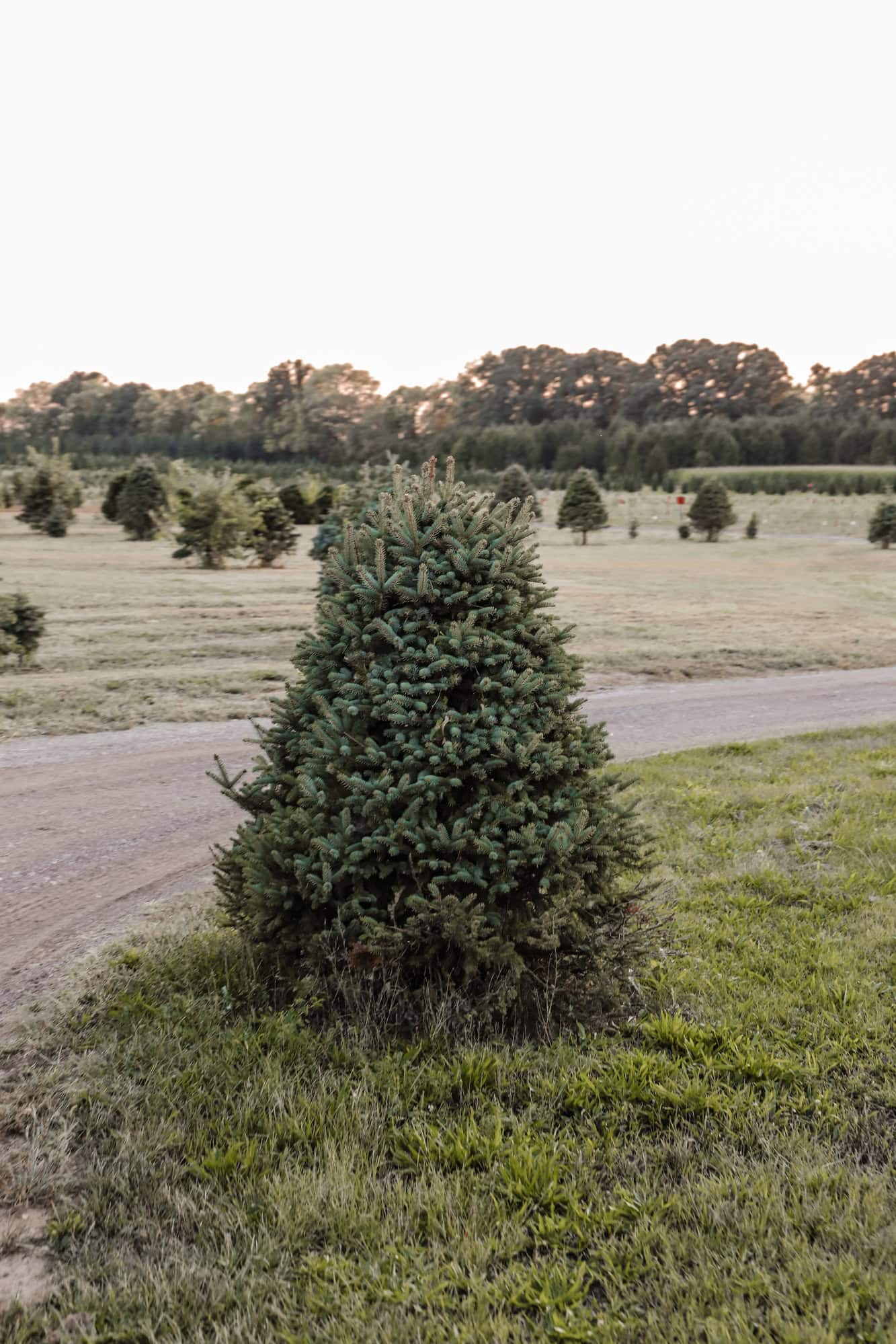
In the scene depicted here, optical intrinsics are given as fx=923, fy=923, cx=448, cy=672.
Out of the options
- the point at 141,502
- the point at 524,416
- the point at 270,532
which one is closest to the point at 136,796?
the point at 270,532

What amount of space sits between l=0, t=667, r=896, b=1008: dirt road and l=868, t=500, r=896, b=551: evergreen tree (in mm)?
26082

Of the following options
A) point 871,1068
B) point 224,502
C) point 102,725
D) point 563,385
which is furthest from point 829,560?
point 563,385

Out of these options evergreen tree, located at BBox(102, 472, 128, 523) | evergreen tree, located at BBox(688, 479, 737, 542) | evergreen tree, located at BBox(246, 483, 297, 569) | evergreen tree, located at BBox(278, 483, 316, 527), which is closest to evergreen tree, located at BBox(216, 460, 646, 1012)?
evergreen tree, located at BBox(246, 483, 297, 569)

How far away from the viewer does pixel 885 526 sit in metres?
36.2

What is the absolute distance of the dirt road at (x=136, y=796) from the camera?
5.34 metres

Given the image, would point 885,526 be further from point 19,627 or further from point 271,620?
point 19,627

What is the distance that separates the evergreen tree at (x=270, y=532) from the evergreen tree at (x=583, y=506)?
1587 centimetres

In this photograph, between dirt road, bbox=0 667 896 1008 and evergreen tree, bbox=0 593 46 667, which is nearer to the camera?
dirt road, bbox=0 667 896 1008

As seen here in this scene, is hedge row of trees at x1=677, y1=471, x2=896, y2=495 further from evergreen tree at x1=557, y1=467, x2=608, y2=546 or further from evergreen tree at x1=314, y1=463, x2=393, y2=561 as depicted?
evergreen tree at x1=314, y1=463, x2=393, y2=561

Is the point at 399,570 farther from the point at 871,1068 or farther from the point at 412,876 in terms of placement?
the point at 871,1068

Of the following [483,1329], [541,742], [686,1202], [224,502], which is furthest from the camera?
[224,502]

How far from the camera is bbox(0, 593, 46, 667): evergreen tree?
12.2m

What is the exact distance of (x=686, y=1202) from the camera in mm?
2887

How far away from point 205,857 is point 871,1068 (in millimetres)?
4359
